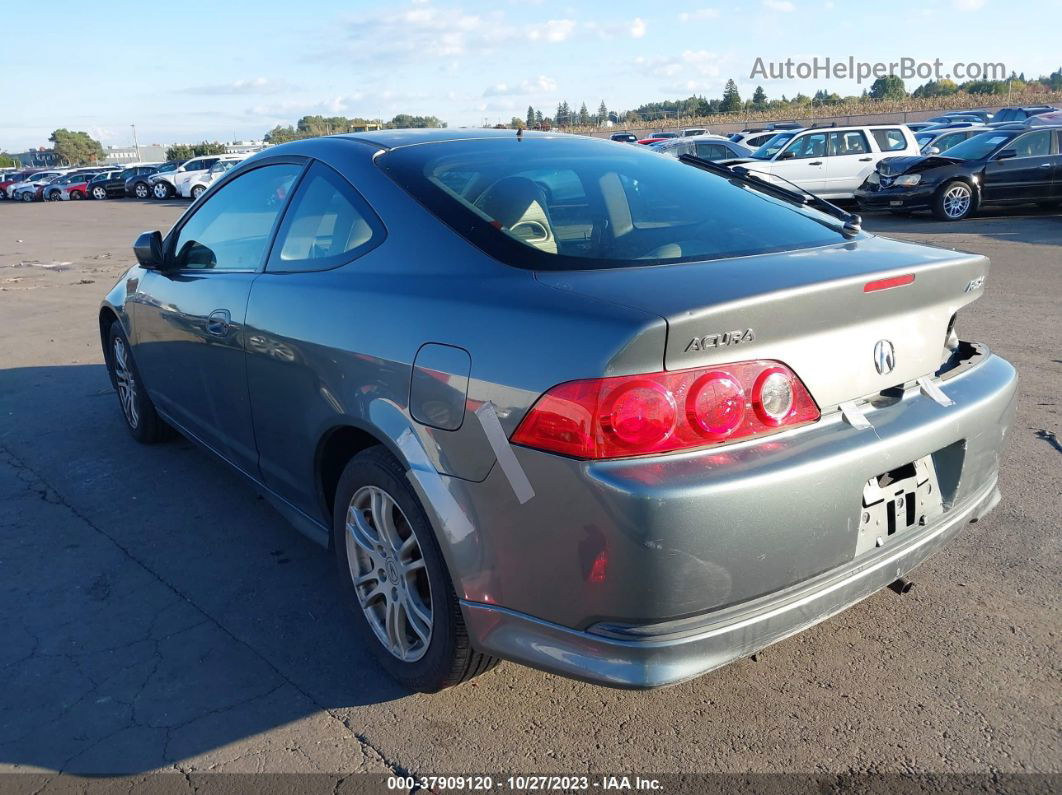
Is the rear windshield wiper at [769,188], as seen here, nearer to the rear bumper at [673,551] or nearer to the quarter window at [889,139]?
the rear bumper at [673,551]

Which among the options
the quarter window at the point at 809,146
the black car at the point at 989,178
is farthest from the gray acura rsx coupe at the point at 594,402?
the quarter window at the point at 809,146

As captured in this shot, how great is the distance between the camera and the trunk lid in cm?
211

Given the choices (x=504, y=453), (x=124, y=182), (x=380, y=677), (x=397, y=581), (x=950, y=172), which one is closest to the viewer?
(x=504, y=453)

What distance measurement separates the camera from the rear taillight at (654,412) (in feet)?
6.70

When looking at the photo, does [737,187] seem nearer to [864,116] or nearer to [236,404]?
[236,404]

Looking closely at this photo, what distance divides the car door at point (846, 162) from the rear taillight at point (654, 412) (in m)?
17.0

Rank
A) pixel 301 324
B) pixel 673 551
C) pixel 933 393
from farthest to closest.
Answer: pixel 301 324 → pixel 933 393 → pixel 673 551

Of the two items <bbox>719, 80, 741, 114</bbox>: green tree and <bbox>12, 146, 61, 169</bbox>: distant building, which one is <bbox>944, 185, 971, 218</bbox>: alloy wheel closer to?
<bbox>719, 80, 741, 114</bbox>: green tree

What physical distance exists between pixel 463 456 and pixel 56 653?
1.81 meters

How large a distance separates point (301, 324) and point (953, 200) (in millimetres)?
14834

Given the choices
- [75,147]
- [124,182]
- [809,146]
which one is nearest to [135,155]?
[75,147]

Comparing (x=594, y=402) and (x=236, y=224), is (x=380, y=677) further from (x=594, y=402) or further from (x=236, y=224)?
(x=236, y=224)

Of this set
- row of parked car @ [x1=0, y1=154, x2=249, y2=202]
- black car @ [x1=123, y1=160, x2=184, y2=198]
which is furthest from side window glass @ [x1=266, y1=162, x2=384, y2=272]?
black car @ [x1=123, y1=160, x2=184, y2=198]

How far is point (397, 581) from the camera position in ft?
9.04
